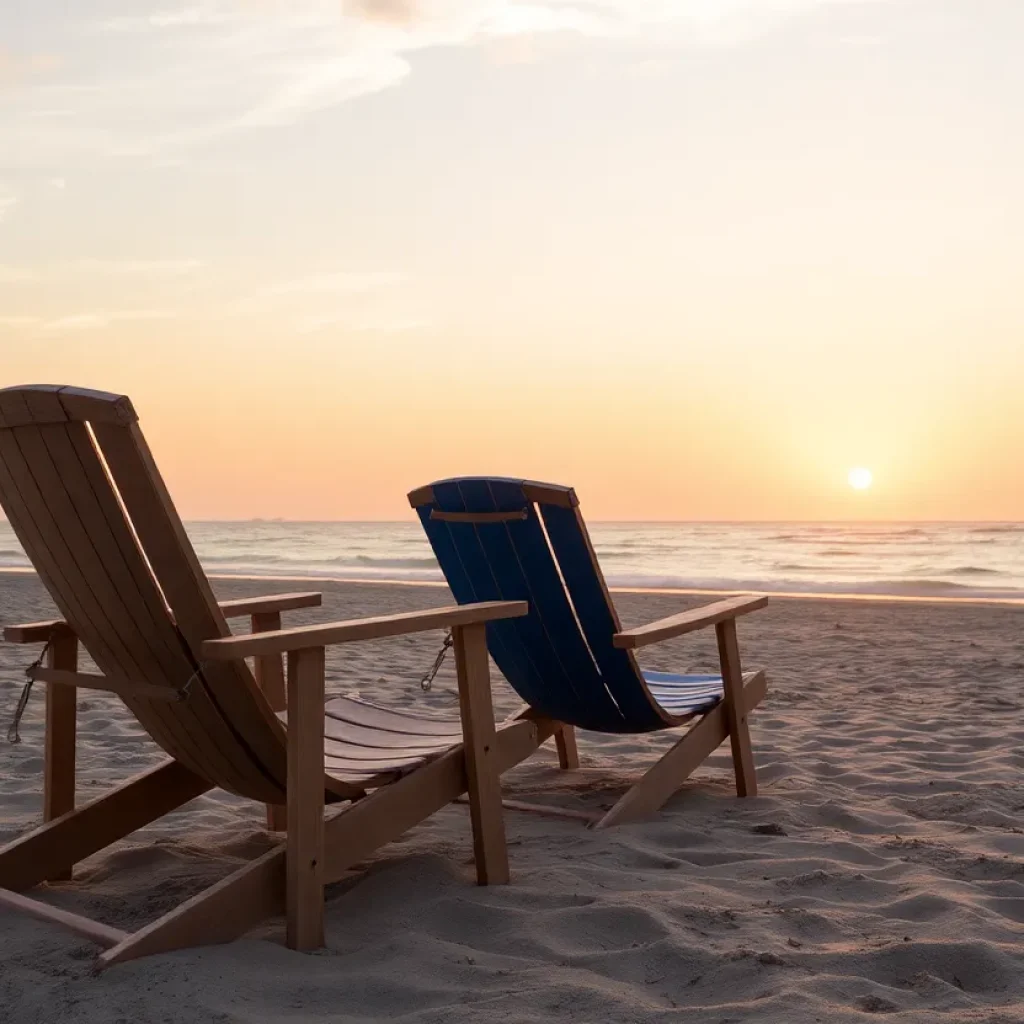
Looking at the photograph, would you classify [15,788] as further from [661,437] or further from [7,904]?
[661,437]

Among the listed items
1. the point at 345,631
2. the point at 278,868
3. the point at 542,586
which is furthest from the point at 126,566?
the point at 542,586

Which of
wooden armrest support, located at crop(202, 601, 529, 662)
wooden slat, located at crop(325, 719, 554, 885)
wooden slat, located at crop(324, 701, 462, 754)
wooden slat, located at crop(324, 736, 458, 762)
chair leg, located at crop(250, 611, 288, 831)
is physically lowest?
wooden slat, located at crop(325, 719, 554, 885)

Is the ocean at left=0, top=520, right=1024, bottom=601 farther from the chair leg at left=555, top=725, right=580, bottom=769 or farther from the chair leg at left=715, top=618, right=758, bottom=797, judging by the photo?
the chair leg at left=715, top=618, right=758, bottom=797

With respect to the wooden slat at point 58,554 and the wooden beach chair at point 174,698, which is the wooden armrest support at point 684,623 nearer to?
the wooden beach chair at point 174,698

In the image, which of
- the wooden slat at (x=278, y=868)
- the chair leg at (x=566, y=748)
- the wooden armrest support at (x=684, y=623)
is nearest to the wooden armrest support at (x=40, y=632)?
the wooden slat at (x=278, y=868)

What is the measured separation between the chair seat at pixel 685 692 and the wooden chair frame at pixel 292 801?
2.16 feet

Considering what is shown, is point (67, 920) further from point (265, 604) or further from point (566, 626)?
point (566, 626)

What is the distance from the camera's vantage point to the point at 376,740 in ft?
9.50

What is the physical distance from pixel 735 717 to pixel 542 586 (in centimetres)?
87

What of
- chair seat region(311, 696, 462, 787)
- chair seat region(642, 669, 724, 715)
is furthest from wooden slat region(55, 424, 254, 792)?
chair seat region(642, 669, 724, 715)

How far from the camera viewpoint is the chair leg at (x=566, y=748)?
156 inches

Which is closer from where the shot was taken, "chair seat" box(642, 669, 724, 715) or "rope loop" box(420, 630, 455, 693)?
"rope loop" box(420, 630, 455, 693)

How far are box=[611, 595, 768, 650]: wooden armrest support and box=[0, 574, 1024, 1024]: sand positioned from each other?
0.57 m

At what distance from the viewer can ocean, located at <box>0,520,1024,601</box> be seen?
18.7 metres
